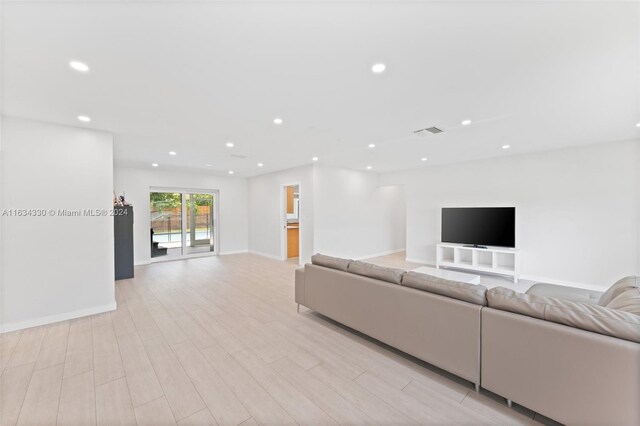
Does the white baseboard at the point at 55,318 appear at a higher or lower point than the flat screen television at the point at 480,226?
lower

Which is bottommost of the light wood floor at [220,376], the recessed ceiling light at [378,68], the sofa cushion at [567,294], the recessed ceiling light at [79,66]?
the light wood floor at [220,376]

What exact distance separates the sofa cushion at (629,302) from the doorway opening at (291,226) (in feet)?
18.3

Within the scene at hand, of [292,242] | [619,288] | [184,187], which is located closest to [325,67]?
[619,288]

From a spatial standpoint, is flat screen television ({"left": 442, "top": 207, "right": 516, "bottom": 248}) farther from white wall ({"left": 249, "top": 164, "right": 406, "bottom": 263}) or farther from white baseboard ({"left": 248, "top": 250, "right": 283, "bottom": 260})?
white baseboard ({"left": 248, "top": 250, "right": 283, "bottom": 260})

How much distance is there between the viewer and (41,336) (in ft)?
9.29

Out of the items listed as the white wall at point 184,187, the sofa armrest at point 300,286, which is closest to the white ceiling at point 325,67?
the sofa armrest at point 300,286

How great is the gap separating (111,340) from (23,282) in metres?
1.44

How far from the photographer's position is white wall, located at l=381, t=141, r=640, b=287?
422cm

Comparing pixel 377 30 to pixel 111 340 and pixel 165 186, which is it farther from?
pixel 165 186

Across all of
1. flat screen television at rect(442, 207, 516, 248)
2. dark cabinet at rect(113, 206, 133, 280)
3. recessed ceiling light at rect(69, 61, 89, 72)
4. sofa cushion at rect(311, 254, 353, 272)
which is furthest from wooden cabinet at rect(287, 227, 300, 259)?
recessed ceiling light at rect(69, 61, 89, 72)

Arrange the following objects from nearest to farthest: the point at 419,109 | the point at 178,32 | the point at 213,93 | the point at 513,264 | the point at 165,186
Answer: the point at 178,32 < the point at 213,93 < the point at 419,109 < the point at 513,264 < the point at 165,186

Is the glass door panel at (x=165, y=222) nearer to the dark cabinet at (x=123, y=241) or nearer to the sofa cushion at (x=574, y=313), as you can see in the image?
the dark cabinet at (x=123, y=241)

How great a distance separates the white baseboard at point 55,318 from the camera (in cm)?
297

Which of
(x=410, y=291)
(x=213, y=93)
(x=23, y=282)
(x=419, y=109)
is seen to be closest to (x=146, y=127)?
(x=213, y=93)
